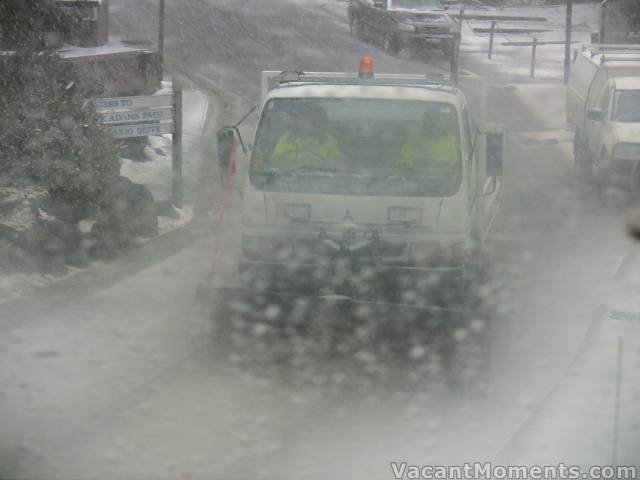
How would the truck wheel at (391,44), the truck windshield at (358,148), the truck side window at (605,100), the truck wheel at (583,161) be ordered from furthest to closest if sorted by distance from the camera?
the truck wheel at (391,44), the truck wheel at (583,161), the truck side window at (605,100), the truck windshield at (358,148)

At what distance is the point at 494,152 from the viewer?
28.3 feet

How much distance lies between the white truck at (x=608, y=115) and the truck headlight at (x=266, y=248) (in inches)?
317

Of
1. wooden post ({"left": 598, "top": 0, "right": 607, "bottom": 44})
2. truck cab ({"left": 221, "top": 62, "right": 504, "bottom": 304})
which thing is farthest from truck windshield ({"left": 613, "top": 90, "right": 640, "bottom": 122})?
wooden post ({"left": 598, "top": 0, "right": 607, "bottom": 44})

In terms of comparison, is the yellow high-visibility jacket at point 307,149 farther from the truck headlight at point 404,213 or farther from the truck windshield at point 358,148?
the truck headlight at point 404,213

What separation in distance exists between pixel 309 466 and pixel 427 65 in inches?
875

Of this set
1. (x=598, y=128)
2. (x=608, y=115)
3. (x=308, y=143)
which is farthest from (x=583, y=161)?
(x=308, y=143)

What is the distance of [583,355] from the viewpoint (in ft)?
27.4

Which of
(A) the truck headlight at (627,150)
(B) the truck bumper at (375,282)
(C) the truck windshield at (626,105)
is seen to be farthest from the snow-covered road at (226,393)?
(C) the truck windshield at (626,105)

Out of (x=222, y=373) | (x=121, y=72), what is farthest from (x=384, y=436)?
(x=121, y=72)

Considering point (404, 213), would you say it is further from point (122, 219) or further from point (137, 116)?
point (137, 116)

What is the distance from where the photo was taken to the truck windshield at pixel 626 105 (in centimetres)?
1562

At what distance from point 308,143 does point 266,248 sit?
2.89 feet

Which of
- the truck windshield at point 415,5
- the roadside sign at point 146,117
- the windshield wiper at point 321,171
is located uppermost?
the windshield wiper at point 321,171

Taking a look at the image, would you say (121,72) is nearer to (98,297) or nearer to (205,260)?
(205,260)
